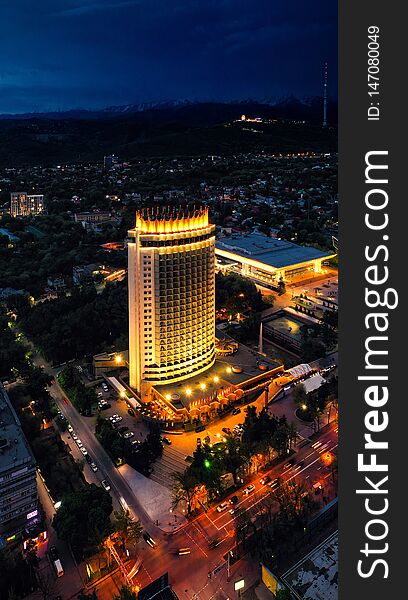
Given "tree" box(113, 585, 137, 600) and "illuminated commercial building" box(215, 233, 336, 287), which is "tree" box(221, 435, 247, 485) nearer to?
"tree" box(113, 585, 137, 600)

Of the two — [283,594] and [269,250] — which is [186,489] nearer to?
[283,594]

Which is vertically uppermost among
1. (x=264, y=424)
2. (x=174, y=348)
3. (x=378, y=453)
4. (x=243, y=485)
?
(x=378, y=453)

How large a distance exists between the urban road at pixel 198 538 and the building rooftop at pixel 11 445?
548cm

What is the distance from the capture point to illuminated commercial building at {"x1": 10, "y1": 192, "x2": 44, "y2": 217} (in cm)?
10212

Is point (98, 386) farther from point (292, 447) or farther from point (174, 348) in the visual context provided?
point (292, 447)

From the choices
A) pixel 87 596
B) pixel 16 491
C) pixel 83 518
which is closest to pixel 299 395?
pixel 83 518

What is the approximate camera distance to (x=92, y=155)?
192 meters

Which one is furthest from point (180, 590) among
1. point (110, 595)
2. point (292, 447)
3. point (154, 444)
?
point (292, 447)

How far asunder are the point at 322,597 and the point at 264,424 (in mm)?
10914

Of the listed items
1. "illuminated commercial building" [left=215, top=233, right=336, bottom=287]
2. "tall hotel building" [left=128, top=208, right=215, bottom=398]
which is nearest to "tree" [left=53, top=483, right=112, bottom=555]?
"tall hotel building" [left=128, top=208, right=215, bottom=398]

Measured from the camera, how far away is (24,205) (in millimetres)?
103000

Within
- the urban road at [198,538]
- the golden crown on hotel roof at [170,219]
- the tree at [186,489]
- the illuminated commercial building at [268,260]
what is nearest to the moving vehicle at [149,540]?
the urban road at [198,538]

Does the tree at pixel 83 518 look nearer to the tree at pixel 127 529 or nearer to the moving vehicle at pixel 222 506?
the tree at pixel 127 529

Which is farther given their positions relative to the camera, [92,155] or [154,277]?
[92,155]
